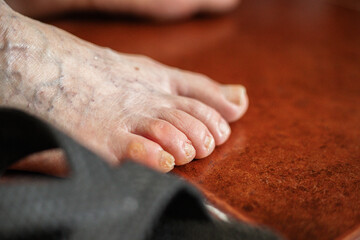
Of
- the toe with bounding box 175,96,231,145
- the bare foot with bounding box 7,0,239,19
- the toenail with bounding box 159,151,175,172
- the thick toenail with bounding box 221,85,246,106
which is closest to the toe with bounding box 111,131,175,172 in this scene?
the toenail with bounding box 159,151,175,172

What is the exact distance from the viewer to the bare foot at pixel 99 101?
653 mm

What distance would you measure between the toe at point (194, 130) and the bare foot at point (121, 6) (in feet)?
2.27

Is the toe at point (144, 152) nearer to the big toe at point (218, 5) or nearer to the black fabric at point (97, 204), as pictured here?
the black fabric at point (97, 204)

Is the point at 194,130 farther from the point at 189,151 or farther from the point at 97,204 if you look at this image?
the point at 97,204

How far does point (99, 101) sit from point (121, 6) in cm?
72

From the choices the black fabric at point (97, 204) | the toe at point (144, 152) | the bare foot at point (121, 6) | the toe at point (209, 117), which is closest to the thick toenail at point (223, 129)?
the toe at point (209, 117)

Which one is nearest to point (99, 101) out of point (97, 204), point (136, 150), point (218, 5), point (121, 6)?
point (136, 150)

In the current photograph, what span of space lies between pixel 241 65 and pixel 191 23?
1.28ft

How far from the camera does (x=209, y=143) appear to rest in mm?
690

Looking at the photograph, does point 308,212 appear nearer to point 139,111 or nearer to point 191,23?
point 139,111

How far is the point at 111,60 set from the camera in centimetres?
80

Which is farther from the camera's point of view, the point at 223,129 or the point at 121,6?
the point at 121,6

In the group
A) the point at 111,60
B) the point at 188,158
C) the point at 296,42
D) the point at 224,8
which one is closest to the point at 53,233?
the point at 188,158

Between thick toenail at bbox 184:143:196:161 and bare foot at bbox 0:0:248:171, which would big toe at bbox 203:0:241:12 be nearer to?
bare foot at bbox 0:0:248:171
